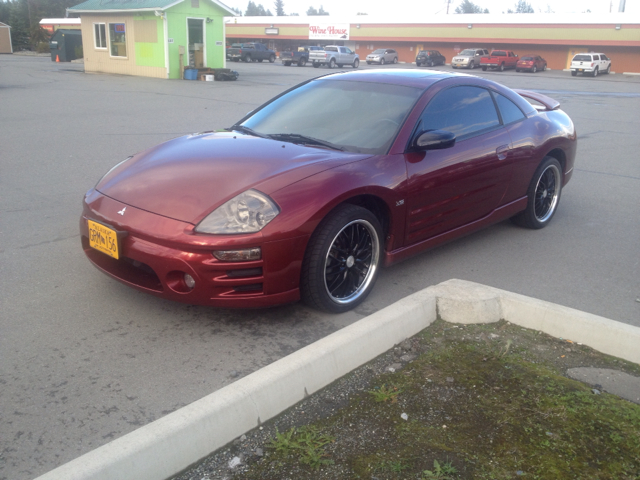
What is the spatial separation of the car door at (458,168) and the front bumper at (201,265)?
1.15 metres

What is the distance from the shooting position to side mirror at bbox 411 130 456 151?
159 inches

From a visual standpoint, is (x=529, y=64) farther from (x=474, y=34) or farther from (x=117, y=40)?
(x=117, y=40)

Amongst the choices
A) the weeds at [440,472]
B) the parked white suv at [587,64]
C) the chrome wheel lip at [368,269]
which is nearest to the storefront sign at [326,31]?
the parked white suv at [587,64]

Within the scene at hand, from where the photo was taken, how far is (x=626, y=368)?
3.14 metres

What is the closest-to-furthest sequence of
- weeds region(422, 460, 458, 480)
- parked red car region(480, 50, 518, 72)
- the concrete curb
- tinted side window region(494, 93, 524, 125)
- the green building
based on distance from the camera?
1. the concrete curb
2. weeds region(422, 460, 458, 480)
3. tinted side window region(494, 93, 524, 125)
4. the green building
5. parked red car region(480, 50, 518, 72)

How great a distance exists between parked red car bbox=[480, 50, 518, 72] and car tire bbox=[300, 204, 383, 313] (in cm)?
4637

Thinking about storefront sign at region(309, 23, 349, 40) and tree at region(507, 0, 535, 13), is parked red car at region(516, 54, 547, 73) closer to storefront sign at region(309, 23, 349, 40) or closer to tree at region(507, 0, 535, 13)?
storefront sign at region(309, 23, 349, 40)

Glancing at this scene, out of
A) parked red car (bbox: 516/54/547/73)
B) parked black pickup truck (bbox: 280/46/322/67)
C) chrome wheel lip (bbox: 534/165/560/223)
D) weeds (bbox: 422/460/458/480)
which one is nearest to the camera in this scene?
weeds (bbox: 422/460/458/480)

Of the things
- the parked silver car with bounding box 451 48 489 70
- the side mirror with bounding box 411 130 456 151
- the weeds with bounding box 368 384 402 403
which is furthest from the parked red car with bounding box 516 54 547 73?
the weeds with bounding box 368 384 402 403

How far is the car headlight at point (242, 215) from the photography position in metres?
3.23

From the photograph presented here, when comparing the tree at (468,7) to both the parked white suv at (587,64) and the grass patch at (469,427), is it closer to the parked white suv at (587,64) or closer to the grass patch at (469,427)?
the parked white suv at (587,64)

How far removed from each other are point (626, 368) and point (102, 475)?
2.65 m

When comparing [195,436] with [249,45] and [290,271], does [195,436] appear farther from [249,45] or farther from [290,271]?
[249,45]

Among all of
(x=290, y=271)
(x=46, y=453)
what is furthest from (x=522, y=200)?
(x=46, y=453)
